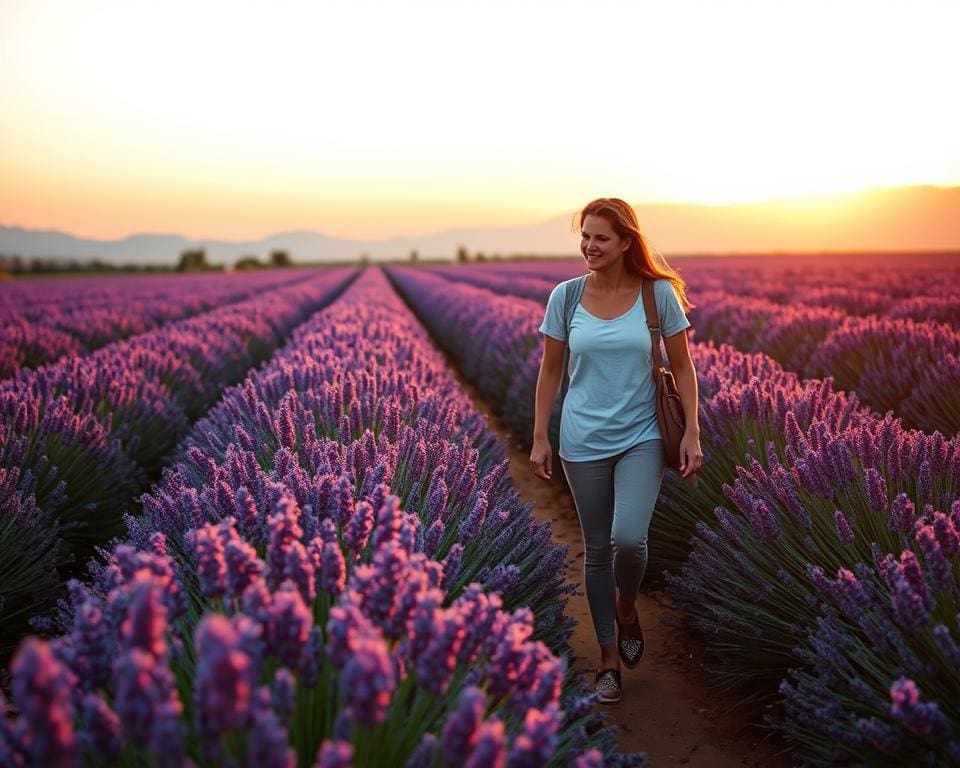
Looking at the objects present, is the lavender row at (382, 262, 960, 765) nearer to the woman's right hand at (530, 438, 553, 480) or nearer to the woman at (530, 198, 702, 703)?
the woman at (530, 198, 702, 703)

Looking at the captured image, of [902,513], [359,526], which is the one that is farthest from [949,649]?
[359,526]

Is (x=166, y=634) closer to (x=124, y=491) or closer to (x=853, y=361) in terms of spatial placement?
(x=124, y=491)

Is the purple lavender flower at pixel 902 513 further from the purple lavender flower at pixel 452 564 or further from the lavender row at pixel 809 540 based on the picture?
the purple lavender flower at pixel 452 564

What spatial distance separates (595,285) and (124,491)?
3.22m

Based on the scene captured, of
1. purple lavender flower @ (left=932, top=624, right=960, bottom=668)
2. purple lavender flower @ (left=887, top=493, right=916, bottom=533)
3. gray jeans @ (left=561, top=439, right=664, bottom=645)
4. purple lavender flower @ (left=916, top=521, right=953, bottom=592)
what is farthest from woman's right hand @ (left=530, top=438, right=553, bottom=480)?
purple lavender flower @ (left=932, top=624, right=960, bottom=668)

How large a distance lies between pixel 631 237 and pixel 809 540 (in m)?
1.26

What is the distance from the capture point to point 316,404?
4082mm

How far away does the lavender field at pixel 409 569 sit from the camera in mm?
1244

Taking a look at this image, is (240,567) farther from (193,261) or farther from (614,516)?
(193,261)

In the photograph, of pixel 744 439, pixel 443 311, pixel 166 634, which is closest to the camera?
pixel 166 634

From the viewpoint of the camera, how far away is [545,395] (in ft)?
11.0

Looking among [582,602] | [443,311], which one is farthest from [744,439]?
[443,311]

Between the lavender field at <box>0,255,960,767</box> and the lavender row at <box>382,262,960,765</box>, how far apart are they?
0.04ft

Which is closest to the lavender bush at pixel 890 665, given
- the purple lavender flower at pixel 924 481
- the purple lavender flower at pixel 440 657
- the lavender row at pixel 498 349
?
the purple lavender flower at pixel 924 481
